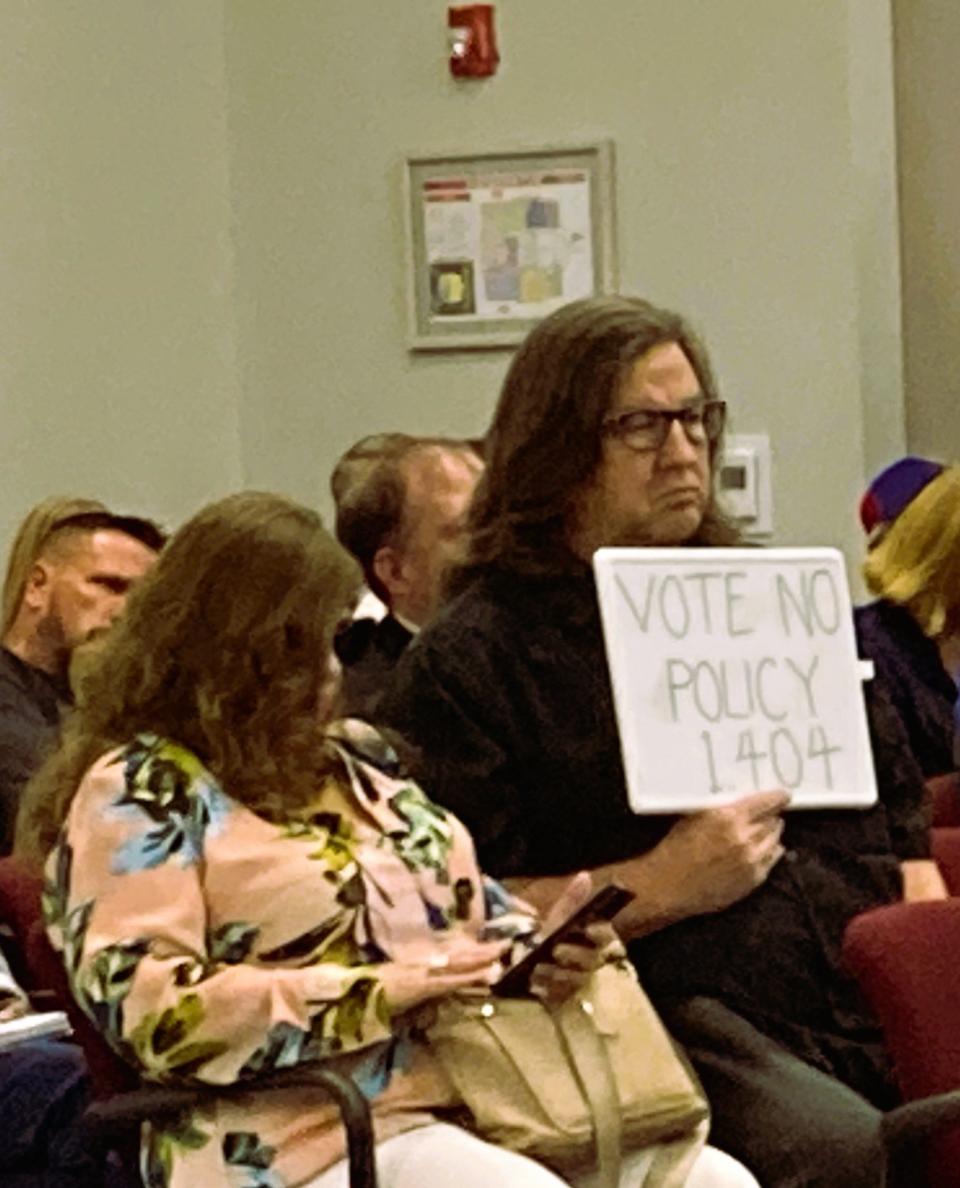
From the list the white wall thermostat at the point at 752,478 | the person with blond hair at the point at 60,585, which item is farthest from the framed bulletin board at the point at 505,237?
the person with blond hair at the point at 60,585

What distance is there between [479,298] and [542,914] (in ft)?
7.95

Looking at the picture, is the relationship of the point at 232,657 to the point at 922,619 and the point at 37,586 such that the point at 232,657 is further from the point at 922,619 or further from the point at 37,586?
the point at 922,619

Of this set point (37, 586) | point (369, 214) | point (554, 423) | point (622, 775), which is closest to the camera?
point (622, 775)

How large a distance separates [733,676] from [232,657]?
2.14 feet

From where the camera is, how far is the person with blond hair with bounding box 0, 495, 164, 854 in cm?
422

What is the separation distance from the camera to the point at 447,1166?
2.62 meters

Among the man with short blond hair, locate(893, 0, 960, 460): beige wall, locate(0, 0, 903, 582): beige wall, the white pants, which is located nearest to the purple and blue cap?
locate(0, 0, 903, 582): beige wall

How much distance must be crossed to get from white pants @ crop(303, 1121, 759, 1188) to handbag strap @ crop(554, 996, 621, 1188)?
0.04 m

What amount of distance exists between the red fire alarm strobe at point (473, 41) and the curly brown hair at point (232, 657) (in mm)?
2573

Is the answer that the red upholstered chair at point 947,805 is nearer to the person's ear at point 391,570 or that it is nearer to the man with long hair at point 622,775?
the man with long hair at point 622,775

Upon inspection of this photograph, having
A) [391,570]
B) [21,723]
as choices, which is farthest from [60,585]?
[391,570]

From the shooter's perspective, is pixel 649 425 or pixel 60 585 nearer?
pixel 649 425

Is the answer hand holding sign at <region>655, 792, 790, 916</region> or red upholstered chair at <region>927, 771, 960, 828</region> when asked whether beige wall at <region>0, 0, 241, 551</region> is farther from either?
hand holding sign at <region>655, 792, 790, 916</region>

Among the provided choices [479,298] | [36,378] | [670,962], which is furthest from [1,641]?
[670,962]
